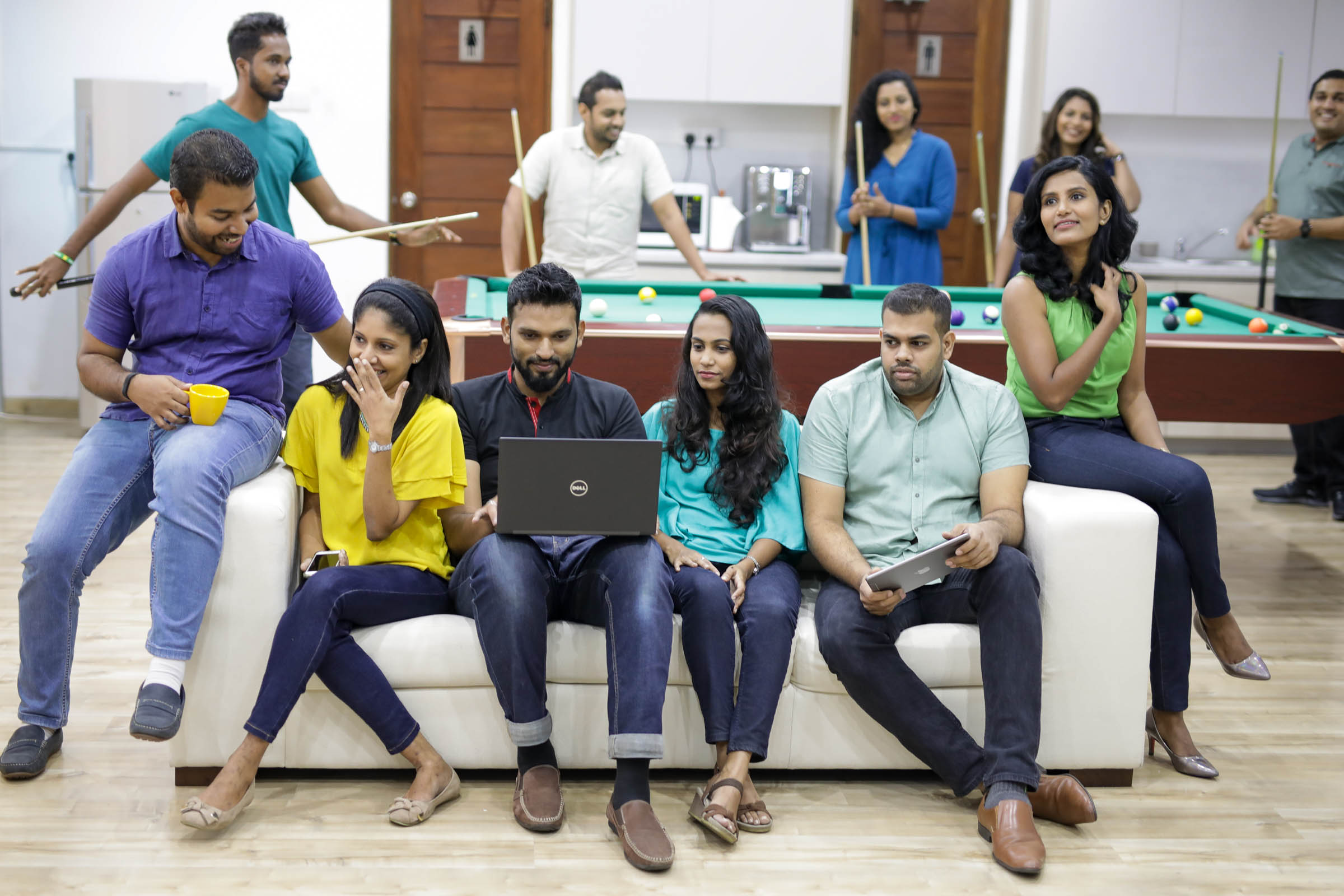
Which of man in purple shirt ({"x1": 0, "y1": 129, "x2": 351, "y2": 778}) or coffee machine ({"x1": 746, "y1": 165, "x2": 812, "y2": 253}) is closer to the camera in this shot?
man in purple shirt ({"x1": 0, "y1": 129, "x2": 351, "y2": 778})

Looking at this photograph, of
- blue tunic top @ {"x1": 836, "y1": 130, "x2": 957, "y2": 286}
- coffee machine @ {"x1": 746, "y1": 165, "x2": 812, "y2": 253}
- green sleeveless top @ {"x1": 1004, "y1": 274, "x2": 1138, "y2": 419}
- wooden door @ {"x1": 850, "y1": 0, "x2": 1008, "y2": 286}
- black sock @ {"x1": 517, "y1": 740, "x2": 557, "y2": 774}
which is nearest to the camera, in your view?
black sock @ {"x1": 517, "y1": 740, "x2": 557, "y2": 774}

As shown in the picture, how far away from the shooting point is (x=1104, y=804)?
249 cm

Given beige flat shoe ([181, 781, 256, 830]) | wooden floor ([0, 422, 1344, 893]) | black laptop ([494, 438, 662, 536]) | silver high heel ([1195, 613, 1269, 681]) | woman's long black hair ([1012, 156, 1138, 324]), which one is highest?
woman's long black hair ([1012, 156, 1138, 324])

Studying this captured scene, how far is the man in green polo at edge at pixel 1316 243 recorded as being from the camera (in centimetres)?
452

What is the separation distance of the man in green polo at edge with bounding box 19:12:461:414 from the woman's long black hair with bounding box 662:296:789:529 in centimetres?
143

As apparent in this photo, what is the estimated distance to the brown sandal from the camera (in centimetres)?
224

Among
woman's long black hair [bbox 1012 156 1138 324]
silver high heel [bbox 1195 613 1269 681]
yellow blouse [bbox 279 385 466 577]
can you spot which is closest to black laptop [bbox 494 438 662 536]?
yellow blouse [bbox 279 385 466 577]

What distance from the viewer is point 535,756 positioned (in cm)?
238

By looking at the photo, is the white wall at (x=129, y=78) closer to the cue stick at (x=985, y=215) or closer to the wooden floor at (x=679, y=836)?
the cue stick at (x=985, y=215)

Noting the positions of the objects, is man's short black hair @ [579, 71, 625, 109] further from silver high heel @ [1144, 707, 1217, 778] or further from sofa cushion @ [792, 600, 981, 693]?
silver high heel @ [1144, 707, 1217, 778]

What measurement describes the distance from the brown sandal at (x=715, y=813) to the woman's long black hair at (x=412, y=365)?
0.87 m

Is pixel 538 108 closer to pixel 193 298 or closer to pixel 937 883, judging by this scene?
pixel 193 298

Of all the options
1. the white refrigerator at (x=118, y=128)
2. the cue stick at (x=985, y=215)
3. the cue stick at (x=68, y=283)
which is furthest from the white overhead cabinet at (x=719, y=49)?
the cue stick at (x=68, y=283)

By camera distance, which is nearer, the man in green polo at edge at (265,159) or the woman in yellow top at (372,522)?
the woman in yellow top at (372,522)
